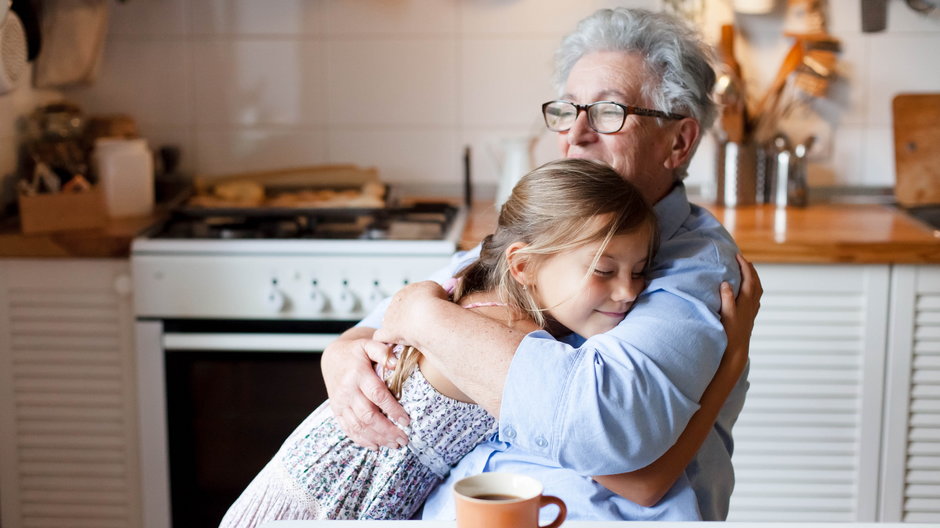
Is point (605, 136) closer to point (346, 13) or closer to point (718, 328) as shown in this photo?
point (718, 328)

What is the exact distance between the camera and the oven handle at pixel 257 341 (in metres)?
2.39

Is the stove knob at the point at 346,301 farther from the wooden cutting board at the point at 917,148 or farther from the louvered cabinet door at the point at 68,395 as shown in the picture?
the wooden cutting board at the point at 917,148

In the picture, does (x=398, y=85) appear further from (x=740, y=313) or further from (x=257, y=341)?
(x=740, y=313)

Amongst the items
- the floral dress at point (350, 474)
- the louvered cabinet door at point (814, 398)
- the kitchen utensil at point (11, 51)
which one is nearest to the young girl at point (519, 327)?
the floral dress at point (350, 474)

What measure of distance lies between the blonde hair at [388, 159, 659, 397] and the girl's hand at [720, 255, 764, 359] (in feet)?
0.37

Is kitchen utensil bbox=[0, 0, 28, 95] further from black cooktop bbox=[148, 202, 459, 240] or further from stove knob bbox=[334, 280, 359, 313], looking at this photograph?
stove knob bbox=[334, 280, 359, 313]

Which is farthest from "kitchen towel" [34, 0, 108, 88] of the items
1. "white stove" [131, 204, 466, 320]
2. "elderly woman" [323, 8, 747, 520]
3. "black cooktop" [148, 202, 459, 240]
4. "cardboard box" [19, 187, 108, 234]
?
"elderly woman" [323, 8, 747, 520]

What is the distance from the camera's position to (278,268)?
2.38 metres

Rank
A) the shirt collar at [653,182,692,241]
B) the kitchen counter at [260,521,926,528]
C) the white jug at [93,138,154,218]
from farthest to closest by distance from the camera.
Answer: the white jug at [93,138,154,218]
the shirt collar at [653,182,692,241]
the kitchen counter at [260,521,926,528]

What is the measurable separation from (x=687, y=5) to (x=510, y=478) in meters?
2.09

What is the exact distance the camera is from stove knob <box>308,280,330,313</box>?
7.78ft

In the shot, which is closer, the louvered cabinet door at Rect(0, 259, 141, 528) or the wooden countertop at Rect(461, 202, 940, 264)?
the wooden countertop at Rect(461, 202, 940, 264)

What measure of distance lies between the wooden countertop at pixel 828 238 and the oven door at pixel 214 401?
1.59 ft

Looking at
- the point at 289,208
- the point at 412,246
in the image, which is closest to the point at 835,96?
the point at 412,246
